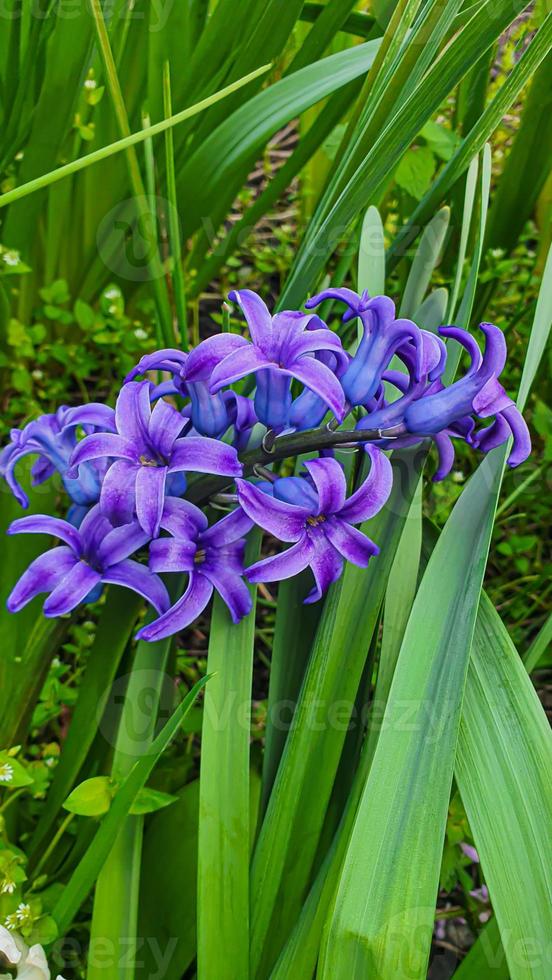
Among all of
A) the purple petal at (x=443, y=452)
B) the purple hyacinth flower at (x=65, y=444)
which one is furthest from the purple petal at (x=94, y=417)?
the purple petal at (x=443, y=452)

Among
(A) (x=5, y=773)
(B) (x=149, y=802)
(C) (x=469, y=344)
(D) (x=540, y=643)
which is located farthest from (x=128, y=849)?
(C) (x=469, y=344)

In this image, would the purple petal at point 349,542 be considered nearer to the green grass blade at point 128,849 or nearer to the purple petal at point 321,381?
the purple petal at point 321,381

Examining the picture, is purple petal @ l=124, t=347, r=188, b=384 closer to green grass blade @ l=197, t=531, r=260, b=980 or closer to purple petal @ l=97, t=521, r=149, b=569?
purple petal @ l=97, t=521, r=149, b=569

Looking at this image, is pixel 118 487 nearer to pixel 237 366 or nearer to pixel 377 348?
pixel 237 366

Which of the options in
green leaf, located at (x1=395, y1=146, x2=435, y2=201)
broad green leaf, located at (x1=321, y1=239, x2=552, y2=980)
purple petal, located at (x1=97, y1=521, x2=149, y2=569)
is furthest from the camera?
green leaf, located at (x1=395, y1=146, x2=435, y2=201)

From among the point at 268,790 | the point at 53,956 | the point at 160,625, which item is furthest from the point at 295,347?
the point at 53,956

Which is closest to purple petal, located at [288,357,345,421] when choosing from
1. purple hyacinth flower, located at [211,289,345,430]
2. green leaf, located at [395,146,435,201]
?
purple hyacinth flower, located at [211,289,345,430]
